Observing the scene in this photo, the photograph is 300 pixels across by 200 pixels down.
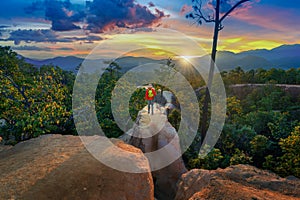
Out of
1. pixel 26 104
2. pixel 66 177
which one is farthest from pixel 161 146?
pixel 26 104

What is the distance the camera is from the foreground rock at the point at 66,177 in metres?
4.41

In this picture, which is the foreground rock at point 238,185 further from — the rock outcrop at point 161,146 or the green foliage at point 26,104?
the green foliage at point 26,104

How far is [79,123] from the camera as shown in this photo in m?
10.2

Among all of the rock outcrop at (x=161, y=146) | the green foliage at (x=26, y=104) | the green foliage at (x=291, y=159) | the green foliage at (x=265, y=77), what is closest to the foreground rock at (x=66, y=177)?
the rock outcrop at (x=161, y=146)

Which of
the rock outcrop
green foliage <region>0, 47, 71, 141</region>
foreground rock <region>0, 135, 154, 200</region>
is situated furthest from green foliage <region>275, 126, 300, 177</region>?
green foliage <region>0, 47, 71, 141</region>

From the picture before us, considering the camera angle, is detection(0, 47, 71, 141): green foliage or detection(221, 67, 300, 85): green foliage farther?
detection(221, 67, 300, 85): green foliage

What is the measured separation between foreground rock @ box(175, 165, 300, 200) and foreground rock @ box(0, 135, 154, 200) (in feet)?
4.14

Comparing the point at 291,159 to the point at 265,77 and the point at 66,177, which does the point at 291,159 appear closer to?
the point at 66,177

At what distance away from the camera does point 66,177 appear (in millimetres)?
4762

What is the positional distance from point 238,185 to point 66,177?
3.60m

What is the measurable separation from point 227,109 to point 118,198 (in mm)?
9843

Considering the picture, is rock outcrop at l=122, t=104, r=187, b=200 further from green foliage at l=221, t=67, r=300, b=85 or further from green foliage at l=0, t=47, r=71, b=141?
green foliage at l=221, t=67, r=300, b=85

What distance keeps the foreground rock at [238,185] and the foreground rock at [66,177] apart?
4.14 feet

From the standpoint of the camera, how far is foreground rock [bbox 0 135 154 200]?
4414 mm
